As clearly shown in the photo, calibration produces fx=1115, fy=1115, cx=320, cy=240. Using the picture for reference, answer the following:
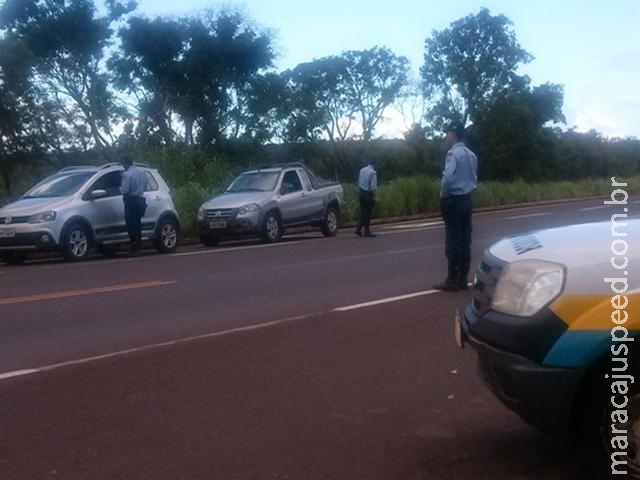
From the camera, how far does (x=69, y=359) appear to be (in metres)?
8.66

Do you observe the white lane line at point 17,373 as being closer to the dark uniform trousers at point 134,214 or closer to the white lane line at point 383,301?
the white lane line at point 383,301

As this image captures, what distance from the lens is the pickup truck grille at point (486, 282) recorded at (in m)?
5.48

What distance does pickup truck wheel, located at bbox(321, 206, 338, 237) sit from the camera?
2522cm

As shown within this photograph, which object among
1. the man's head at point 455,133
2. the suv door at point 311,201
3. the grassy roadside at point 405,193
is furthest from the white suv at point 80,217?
the man's head at point 455,133

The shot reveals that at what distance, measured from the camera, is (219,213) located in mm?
22875

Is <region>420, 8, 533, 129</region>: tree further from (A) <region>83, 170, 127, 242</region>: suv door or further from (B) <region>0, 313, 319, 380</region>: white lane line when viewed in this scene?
(B) <region>0, 313, 319, 380</region>: white lane line

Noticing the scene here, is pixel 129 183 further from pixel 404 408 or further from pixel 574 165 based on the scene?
pixel 574 165

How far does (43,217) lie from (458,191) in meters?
9.10

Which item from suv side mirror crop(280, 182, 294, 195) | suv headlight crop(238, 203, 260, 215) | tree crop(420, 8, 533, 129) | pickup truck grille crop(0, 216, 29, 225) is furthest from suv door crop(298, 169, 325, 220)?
tree crop(420, 8, 533, 129)

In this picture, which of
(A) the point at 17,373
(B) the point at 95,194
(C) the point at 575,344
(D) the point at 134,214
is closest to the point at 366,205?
(D) the point at 134,214

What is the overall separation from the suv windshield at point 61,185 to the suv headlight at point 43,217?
0.89 meters

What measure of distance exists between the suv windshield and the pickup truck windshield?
4.73 metres

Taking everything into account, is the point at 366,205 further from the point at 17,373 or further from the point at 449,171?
the point at 17,373

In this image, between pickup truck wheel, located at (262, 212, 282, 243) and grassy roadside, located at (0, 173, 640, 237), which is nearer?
pickup truck wheel, located at (262, 212, 282, 243)
